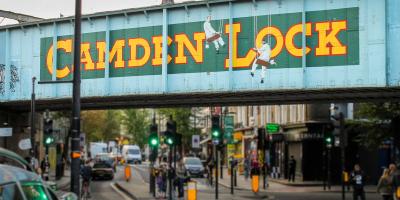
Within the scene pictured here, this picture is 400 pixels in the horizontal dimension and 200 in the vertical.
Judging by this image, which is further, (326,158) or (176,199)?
(326,158)

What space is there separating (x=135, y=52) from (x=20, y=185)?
17587mm

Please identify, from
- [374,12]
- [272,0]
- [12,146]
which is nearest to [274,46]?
[272,0]

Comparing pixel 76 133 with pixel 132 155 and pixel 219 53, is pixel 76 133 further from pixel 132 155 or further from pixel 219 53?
pixel 132 155

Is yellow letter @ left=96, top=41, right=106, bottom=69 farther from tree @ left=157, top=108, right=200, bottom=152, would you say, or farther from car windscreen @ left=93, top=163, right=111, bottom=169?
tree @ left=157, top=108, right=200, bottom=152

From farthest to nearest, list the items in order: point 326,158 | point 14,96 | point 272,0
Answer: point 326,158, point 14,96, point 272,0

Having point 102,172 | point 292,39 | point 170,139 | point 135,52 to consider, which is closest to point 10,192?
point 292,39

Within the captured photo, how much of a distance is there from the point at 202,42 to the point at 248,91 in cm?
235

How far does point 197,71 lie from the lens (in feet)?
77.8

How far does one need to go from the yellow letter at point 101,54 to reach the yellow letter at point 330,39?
8178 millimetres

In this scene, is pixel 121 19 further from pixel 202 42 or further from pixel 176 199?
pixel 176 199

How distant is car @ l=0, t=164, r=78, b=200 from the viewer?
23.7 feet

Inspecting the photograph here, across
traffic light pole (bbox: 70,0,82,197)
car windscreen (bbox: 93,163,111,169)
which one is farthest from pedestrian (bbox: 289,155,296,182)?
traffic light pole (bbox: 70,0,82,197)

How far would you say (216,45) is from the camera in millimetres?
23188

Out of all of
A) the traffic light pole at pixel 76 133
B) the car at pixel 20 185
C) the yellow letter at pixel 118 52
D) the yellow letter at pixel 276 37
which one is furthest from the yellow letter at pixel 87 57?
the car at pixel 20 185
